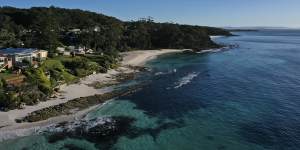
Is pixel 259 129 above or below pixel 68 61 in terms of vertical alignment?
below

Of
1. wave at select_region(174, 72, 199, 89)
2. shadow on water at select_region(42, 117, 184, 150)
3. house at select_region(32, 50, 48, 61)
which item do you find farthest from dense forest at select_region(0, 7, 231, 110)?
wave at select_region(174, 72, 199, 89)

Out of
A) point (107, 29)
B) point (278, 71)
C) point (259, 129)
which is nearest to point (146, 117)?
point (259, 129)

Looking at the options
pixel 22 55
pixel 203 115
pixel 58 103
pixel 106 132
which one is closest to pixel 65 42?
pixel 22 55

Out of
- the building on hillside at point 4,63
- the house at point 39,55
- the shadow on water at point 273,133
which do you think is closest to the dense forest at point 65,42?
the house at point 39,55

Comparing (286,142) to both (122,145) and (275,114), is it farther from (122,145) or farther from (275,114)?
(122,145)

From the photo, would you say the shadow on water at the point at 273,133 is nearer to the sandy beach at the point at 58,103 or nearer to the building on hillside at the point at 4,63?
the sandy beach at the point at 58,103

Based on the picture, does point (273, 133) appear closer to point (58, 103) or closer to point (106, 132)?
point (106, 132)
